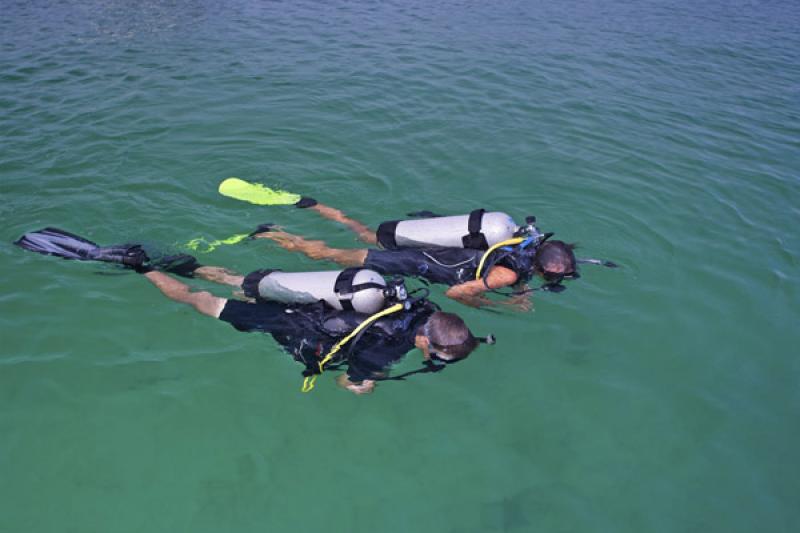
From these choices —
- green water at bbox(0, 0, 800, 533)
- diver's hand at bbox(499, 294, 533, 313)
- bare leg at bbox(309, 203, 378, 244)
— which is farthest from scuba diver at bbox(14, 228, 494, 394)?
bare leg at bbox(309, 203, 378, 244)

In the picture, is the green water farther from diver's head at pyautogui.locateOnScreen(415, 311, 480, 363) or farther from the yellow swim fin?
diver's head at pyautogui.locateOnScreen(415, 311, 480, 363)

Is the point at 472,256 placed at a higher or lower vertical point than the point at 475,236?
lower

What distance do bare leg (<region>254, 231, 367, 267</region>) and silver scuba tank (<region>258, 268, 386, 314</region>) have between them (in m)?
1.04

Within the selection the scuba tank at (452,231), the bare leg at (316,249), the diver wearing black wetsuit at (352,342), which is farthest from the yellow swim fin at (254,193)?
the diver wearing black wetsuit at (352,342)

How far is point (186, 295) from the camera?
5660 millimetres

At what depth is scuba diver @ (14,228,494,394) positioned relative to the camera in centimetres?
467

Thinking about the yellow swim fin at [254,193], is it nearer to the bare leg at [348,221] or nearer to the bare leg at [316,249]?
the bare leg at [348,221]

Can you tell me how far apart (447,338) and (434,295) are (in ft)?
4.92

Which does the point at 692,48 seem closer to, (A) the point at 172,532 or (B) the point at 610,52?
(B) the point at 610,52

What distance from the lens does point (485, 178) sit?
843cm

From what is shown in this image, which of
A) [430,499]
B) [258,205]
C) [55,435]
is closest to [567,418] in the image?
[430,499]

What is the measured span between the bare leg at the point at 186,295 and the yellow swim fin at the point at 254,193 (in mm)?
1836

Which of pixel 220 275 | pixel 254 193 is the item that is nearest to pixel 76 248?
pixel 220 275

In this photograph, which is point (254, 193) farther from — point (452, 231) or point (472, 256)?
point (472, 256)
